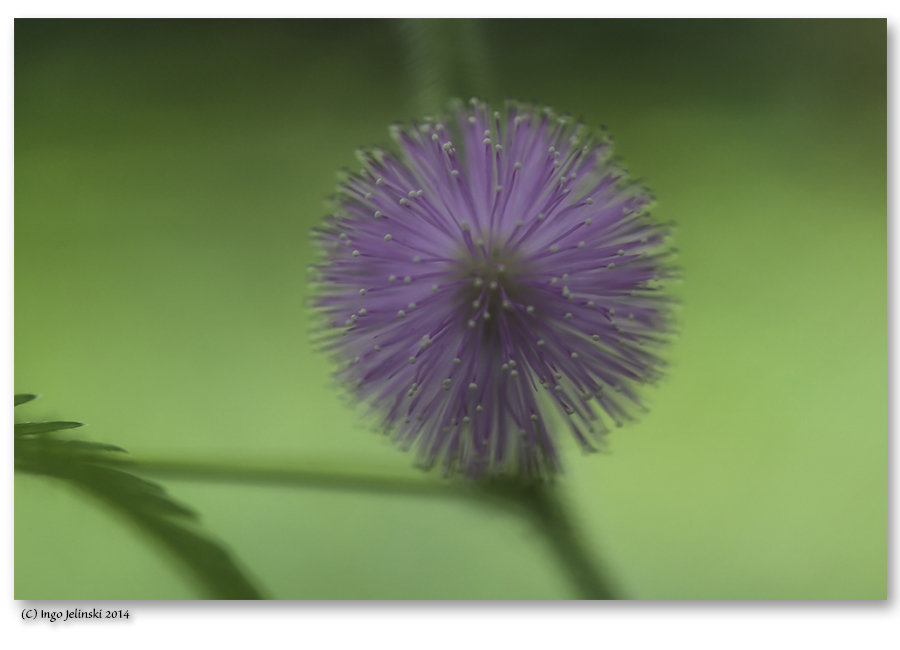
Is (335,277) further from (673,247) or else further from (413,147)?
(673,247)

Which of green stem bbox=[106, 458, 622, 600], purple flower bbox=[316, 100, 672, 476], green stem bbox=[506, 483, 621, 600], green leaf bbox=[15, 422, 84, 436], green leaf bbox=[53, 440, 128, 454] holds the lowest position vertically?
green stem bbox=[506, 483, 621, 600]

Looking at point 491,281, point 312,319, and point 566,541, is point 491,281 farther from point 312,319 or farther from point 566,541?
point 566,541

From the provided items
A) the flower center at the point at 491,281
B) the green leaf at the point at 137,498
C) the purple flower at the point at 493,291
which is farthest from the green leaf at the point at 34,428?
the flower center at the point at 491,281

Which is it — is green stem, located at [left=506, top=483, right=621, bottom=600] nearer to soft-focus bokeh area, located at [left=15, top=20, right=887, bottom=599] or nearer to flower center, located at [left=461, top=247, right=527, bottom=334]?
soft-focus bokeh area, located at [left=15, top=20, right=887, bottom=599]

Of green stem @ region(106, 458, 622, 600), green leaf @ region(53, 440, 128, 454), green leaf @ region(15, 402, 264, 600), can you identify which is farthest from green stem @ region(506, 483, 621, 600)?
green leaf @ region(53, 440, 128, 454)

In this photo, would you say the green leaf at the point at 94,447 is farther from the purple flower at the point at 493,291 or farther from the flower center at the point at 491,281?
the flower center at the point at 491,281

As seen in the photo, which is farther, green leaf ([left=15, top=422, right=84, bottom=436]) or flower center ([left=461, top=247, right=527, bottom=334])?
green leaf ([left=15, top=422, right=84, bottom=436])

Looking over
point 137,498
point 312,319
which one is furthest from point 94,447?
point 312,319
